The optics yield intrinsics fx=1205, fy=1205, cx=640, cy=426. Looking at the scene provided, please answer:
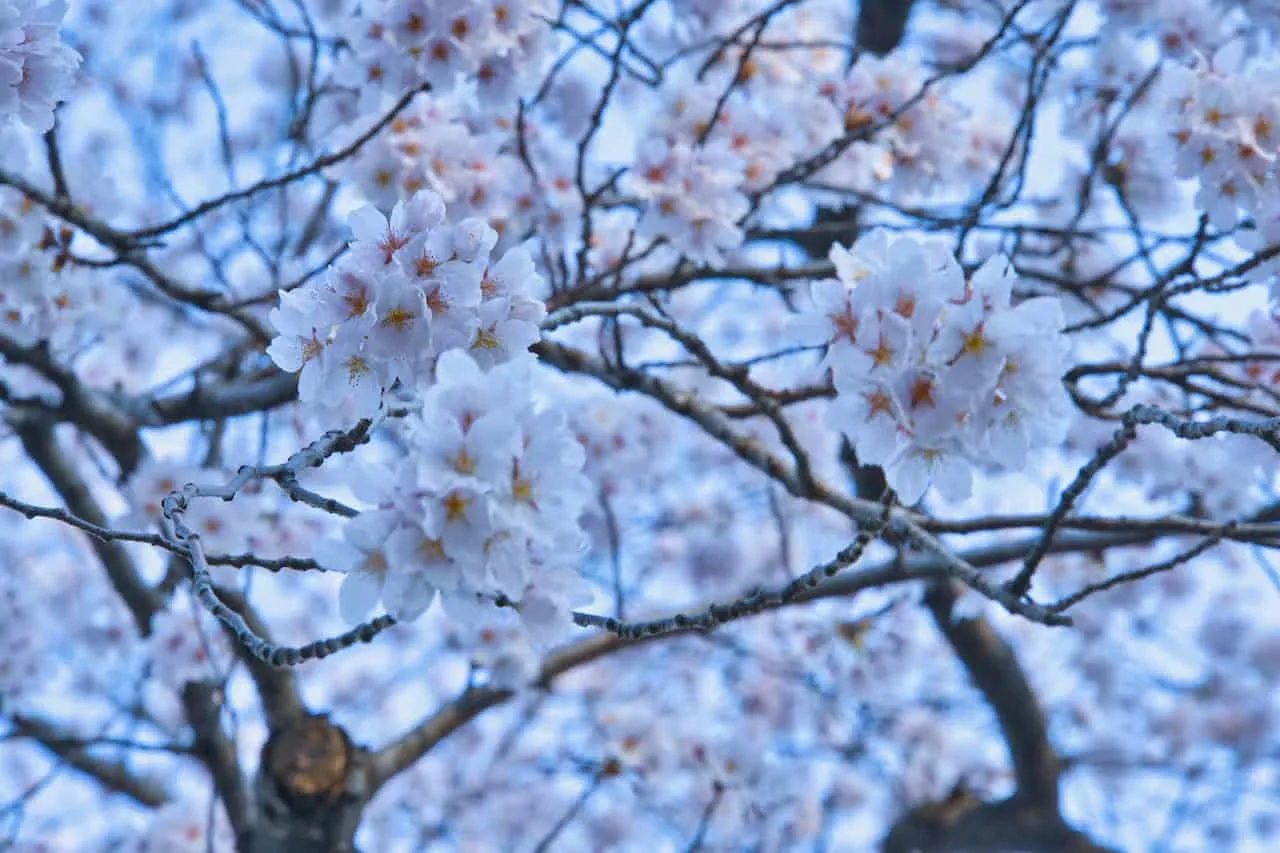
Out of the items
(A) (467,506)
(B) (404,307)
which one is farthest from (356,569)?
(B) (404,307)

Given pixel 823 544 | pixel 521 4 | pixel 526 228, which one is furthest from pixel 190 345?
pixel 521 4

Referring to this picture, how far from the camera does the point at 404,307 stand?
4.96 ft

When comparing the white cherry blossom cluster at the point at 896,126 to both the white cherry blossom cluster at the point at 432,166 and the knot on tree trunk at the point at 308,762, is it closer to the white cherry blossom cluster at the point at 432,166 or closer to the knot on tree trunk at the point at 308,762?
the white cherry blossom cluster at the point at 432,166

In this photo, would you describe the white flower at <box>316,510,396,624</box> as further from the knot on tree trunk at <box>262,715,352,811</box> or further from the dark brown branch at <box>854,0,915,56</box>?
the dark brown branch at <box>854,0,915,56</box>

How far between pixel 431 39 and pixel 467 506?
1.66 meters

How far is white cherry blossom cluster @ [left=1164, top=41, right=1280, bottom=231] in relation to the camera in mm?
2375

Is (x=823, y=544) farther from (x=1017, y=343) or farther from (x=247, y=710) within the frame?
(x=1017, y=343)

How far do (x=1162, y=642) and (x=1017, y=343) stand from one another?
269 inches

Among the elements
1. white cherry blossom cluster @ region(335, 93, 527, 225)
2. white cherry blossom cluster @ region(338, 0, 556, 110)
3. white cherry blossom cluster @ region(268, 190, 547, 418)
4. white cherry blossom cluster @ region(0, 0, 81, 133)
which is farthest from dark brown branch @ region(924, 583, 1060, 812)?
white cherry blossom cluster @ region(0, 0, 81, 133)

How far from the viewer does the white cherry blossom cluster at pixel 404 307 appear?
5.00ft

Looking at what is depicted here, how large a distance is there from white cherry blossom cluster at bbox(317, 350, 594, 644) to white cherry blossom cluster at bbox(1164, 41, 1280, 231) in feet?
5.75

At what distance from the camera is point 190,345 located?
6.51 meters

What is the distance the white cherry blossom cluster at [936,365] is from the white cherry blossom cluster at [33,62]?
4.09 ft

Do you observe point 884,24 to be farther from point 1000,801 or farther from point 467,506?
point 467,506
